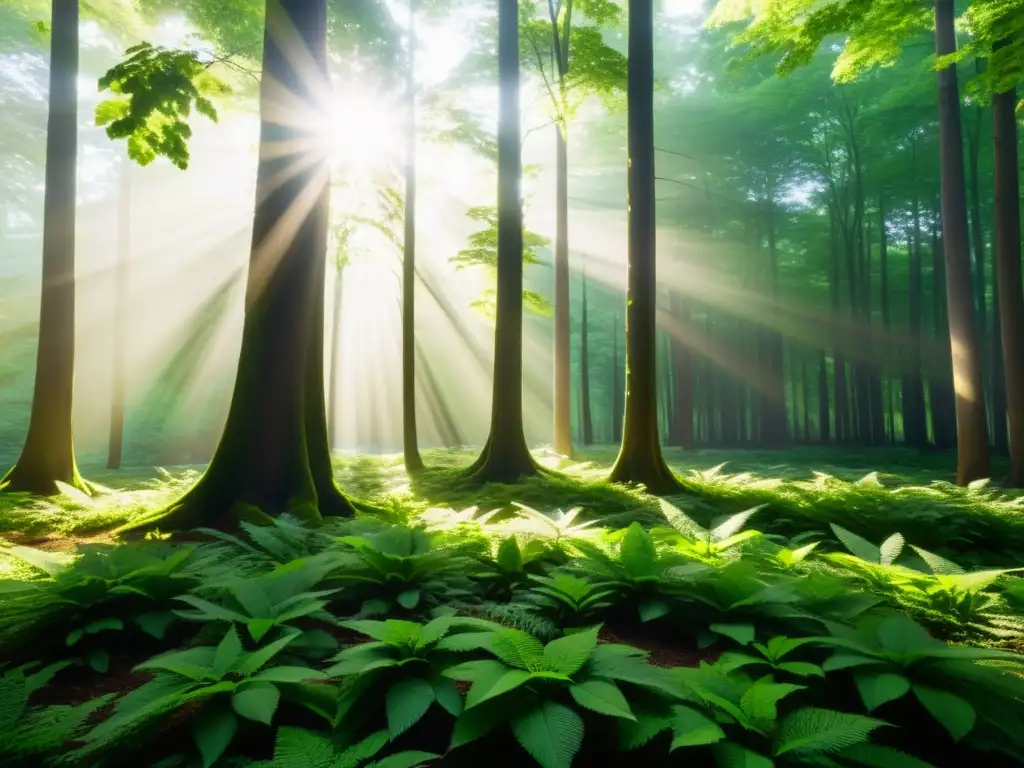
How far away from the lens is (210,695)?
1900mm

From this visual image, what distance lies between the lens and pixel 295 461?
5.74m

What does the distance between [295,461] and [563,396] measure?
9.92 meters

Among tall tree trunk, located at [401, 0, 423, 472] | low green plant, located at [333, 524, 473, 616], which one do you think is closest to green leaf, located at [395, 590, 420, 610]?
low green plant, located at [333, 524, 473, 616]

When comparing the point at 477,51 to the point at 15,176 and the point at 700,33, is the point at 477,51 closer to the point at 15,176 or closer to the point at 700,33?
the point at 700,33


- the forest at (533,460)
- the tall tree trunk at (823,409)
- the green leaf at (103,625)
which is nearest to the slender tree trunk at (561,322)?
the forest at (533,460)

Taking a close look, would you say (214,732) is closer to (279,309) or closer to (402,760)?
(402,760)

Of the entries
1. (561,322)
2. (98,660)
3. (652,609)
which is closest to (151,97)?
(98,660)

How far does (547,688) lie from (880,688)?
43.0 inches

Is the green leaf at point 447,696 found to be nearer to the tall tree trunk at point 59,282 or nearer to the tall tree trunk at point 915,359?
the tall tree trunk at point 59,282

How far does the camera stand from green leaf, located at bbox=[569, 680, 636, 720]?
1.67m

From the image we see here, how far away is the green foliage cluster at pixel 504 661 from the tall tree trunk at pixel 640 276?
483cm

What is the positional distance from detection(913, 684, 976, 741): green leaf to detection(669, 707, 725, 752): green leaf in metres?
0.70

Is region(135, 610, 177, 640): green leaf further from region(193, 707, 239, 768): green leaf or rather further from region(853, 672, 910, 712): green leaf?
region(853, 672, 910, 712): green leaf

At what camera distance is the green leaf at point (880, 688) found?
1.83 meters
